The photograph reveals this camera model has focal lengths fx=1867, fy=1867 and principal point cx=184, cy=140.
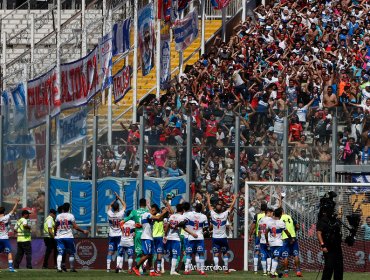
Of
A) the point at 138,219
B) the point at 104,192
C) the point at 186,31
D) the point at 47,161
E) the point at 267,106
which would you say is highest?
the point at 186,31

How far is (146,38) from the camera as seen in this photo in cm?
5362

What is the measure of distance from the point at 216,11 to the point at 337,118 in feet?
49.6

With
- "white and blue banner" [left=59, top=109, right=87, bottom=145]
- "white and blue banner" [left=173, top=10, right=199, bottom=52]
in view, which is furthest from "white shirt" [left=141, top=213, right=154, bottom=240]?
"white and blue banner" [left=173, top=10, right=199, bottom=52]

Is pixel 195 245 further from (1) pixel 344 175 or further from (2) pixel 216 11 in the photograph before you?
(2) pixel 216 11

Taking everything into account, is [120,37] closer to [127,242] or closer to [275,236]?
[127,242]

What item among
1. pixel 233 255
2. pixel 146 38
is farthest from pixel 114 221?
pixel 146 38

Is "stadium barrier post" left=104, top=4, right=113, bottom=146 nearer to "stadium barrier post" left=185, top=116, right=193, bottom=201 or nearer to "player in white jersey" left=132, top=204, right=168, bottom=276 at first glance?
"stadium barrier post" left=185, top=116, right=193, bottom=201

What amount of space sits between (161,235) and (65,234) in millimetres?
2614

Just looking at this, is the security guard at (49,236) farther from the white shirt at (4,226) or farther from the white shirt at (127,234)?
the white shirt at (127,234)

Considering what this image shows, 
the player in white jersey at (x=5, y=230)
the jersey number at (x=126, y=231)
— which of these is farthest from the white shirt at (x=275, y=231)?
the player in white jersey at (x=5, y=230)

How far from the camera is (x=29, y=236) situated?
49.7 meters

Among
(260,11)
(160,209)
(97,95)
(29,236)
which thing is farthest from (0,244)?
(260,11)

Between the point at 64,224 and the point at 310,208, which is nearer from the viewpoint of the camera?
the point at 64,224

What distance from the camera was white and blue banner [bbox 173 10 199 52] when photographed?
56094 millimetres
